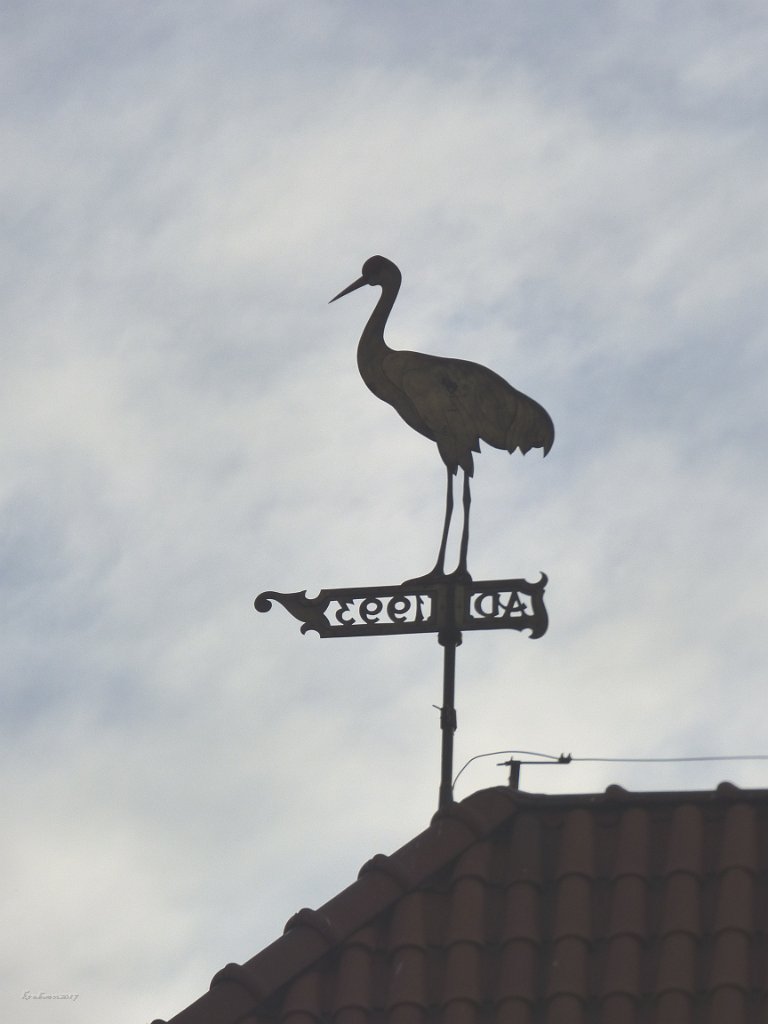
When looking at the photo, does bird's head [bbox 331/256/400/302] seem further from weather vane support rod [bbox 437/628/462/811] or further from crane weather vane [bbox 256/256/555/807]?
weather vane support rod [bbox 437/628/462/811]

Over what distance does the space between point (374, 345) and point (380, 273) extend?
580mm

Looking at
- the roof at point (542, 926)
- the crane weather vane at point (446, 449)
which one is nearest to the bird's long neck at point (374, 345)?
the crane weather vane at point (446, 449)

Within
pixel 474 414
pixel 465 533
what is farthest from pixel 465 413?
pixel 465 533

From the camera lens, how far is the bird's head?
895 cm

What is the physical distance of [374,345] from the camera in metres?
8.56

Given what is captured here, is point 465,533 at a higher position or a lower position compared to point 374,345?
lower

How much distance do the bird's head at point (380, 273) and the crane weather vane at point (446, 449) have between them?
1cm

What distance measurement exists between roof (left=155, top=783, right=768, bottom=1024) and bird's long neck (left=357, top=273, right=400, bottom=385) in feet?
7.63

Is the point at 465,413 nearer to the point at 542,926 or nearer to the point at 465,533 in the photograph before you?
the point at 465,533

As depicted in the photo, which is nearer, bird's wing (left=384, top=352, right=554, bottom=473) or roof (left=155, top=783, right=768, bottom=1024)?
roof (left=155, top=783, right=768, bottom=1024)

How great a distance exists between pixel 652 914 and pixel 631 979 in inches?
15.7

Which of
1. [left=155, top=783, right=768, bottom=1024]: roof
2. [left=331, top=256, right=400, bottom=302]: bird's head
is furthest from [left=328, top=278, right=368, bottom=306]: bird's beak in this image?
[left=155, top=783, right=768, bottom=1024]: roof

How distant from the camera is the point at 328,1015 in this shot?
21.0 feet

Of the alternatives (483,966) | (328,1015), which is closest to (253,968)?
(328,1015)
